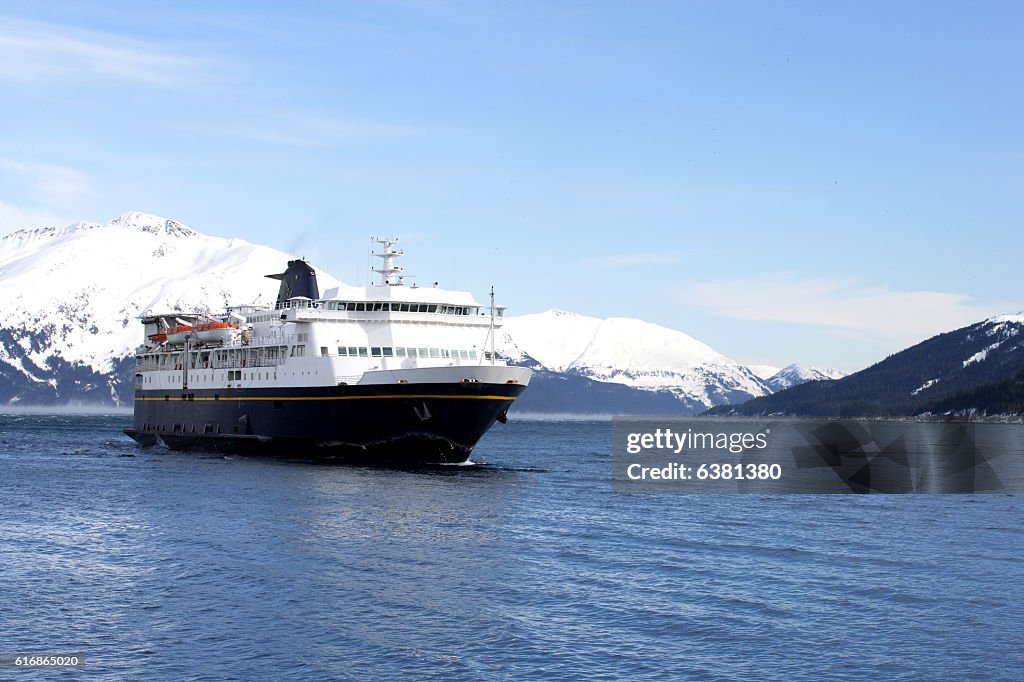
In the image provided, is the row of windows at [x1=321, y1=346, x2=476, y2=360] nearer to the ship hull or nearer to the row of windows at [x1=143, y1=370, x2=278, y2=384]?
the ship hull

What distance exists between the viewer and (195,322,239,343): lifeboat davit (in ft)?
263

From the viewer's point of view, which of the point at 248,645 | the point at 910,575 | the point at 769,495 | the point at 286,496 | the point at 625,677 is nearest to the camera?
the point at 625,677

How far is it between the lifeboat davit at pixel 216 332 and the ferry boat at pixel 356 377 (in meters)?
0.11

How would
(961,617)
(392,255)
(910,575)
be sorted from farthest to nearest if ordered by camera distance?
1. (392,255)
2. (910,575)
3. (961,617)

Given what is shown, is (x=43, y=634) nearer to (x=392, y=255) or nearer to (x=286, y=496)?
(x=286, y=496)

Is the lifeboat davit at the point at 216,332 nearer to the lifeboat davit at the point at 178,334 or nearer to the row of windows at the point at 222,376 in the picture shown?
the row of windows at the point at 222,376

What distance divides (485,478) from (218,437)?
90.3 feet

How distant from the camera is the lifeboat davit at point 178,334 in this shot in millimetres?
87188

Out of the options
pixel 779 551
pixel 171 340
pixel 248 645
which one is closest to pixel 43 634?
pixel 248 645

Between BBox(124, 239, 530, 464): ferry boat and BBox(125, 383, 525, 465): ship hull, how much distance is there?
0.06 metres

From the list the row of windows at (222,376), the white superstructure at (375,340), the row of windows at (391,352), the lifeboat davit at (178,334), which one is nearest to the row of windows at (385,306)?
the white superstructure at (375,340)

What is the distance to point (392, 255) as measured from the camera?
7544cm

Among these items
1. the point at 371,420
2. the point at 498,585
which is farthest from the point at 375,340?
the point at 498,585

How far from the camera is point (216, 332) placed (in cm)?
8100
